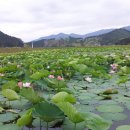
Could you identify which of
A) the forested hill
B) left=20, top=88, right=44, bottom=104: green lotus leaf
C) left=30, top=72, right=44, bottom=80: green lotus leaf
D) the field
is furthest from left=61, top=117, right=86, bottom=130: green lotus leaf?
the forested hill

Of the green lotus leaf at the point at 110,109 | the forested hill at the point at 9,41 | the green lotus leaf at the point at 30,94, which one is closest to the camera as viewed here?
the green lotus leaf at the point at 30,94

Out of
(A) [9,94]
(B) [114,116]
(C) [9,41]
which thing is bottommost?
(C) [9,41]

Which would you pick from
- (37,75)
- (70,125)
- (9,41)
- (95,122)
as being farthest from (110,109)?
(9,41)

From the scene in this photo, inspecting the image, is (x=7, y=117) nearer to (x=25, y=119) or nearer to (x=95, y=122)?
(x=25, y=119)

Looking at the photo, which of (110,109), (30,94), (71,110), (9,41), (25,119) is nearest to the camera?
(71,110)

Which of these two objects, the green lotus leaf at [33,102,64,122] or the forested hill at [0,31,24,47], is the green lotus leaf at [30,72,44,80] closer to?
the green lotus leaf at [33,102,64,122]

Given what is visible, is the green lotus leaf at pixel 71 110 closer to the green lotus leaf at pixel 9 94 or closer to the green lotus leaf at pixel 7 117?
the green lotus leaf at pixel 7 117

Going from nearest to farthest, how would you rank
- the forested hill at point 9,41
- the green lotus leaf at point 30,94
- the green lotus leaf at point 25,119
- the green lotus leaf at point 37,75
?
1. the green lotus leaf at point 25,119
2. the green lotus leaf at point 30,94
3. the green lotus leaf at point 37,75
4. the forested hill at point 9,41

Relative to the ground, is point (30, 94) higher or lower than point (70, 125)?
higher

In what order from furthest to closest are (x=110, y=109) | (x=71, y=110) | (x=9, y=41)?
(x=9, y=41), (x=110, y=109), (x=71, y=110)

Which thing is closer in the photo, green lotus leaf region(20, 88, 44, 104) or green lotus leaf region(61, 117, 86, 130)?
green lotus leaf region(61, 117, 86, 130)

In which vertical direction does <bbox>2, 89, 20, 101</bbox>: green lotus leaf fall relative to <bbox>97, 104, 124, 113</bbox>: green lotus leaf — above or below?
above

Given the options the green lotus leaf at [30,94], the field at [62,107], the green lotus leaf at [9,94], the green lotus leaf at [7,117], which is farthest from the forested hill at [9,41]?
the green lotus leaf at [30,94]

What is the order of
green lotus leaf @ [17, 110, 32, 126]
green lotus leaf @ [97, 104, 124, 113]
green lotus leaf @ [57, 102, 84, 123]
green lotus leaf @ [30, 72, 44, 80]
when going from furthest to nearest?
green lotus leaf @ [30, 72, 44, 80], green lotus leaf @ [97, 104, 124, 113], green lotus leaf @ [17, 110, 32, 126], green lotus leaf @ [57, 102, 84, 123]
